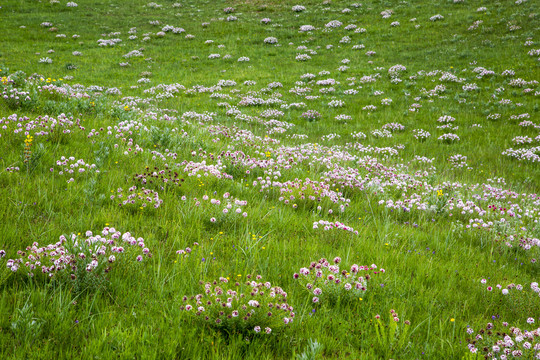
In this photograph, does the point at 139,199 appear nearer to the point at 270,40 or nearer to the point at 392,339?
the point at 392,339

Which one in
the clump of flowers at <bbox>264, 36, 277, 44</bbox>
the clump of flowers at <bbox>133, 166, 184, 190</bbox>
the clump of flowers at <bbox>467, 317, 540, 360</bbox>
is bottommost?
the clump of flowers at <bbox>467, 317, 540, 360</bbox>

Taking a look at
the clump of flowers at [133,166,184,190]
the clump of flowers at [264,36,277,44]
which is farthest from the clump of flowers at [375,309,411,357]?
the clump of flowers at [264,36,277,44]

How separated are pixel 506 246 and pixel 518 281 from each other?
103 centimetres

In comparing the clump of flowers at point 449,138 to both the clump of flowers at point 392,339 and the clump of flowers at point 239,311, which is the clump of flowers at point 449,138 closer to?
the clump of flowers at point 392,339

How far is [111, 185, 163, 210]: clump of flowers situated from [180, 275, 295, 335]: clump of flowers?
2.05 meters

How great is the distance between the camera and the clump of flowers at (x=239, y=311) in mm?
2723

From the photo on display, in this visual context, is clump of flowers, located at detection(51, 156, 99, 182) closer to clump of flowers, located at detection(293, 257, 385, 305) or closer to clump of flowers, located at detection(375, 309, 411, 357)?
clump of flowers, located at detection(293, 257, 385, 305)

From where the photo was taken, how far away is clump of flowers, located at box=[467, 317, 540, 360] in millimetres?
2662

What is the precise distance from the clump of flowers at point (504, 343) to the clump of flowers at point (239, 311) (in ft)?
5.21

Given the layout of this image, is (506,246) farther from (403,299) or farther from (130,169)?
(130,169)

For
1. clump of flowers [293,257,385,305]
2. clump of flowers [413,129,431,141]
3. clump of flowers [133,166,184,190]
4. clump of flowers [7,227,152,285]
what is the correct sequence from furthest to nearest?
clump of flowers [413,129,431,141] < clump of flowers [133,166,184,190] < clump of flowers [293,257,385,305] < clump of flowers [7,227,152,285]

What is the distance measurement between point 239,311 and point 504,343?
2176 mm

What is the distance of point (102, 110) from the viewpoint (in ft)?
29.8

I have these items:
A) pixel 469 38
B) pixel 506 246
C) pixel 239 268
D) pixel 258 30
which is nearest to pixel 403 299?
pixel 239 268
